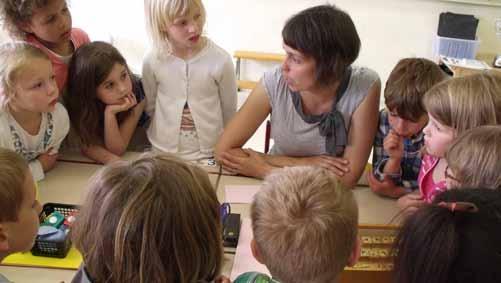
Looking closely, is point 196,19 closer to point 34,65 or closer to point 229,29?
point 34,65

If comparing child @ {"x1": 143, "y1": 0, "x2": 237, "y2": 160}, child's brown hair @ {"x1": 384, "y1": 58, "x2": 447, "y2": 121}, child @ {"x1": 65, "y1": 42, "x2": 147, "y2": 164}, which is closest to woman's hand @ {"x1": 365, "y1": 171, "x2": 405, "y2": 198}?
child's brown hair @ {"x1": 384, "y1": 58, "x2": 447, "y2": 121}

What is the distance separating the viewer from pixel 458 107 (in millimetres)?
1379

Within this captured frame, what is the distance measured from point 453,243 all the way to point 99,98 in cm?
146

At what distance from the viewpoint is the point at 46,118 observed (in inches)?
67.4

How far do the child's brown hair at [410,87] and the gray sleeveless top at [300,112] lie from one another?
0.35 ft

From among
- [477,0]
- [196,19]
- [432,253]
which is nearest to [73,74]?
[196,19]

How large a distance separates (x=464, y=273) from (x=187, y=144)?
138 cm

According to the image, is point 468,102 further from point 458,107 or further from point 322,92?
point 322,92

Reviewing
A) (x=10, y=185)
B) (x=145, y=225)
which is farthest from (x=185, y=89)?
(x=145, y=225)

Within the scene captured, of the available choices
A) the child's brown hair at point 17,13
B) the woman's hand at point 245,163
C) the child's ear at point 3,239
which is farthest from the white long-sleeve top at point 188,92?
the child's ear at point 3,239

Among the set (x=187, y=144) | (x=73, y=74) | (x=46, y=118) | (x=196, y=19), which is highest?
(x=196, y=19)

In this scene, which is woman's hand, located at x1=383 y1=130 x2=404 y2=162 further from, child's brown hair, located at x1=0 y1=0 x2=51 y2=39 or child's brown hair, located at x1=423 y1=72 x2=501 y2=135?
child's brown hair, located at x1=0 y1=0 x2=51 y2=39

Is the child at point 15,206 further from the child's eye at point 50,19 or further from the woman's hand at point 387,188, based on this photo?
the woman's hand at point 387,188

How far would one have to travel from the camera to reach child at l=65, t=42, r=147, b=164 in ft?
5.88
